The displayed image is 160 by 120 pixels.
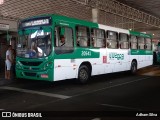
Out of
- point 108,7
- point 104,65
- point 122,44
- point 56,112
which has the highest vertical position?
point 108,7

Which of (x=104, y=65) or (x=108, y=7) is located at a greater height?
(x=108, y=7)

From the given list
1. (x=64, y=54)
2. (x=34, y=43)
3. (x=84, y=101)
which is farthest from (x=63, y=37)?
(x=84, y=101)

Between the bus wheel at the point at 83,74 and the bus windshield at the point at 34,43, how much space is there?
7.03 feet

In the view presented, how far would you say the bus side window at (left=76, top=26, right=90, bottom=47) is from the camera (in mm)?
11867

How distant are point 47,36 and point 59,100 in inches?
122

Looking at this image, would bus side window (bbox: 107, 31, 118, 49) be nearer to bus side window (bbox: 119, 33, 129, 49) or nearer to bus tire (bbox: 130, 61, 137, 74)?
bus side window (bbox: 119, 33, 129, 49)

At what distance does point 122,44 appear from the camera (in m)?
15.5

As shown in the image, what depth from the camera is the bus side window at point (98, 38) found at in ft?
42.2

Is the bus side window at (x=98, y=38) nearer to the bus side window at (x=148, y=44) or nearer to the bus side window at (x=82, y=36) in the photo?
the bus side window at (x=82, y=36)

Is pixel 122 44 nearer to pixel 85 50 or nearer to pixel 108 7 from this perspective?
pixel 85 50

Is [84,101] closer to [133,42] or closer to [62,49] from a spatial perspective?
[62,49]

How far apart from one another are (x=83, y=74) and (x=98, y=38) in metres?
2.17

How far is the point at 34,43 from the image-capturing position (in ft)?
36.1

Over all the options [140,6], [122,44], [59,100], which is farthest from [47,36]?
[140,6]
